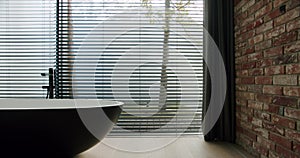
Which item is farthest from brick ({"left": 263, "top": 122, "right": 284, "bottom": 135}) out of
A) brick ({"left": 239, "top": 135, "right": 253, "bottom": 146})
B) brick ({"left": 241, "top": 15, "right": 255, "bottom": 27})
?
brick ({"left": 241, "top": 15, "right": 255, "bottom": 27})

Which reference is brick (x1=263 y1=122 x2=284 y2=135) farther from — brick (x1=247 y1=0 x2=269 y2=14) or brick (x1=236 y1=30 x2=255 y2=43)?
brick (x1=247 y1=0 x2=269 y2=14)

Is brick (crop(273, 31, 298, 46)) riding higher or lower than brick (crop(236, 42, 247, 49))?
lower

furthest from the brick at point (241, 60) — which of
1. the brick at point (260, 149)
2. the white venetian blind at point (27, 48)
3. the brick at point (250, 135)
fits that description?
the white venetian blind at point (27, 48)

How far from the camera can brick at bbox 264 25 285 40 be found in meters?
1.89

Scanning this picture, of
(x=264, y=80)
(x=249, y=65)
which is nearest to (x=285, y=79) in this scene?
(x=264, y=80)

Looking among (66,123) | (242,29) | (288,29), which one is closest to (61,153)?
(66,123)

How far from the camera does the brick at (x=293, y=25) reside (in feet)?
5.54

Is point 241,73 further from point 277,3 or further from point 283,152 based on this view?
point 283,152

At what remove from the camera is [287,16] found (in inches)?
71.1

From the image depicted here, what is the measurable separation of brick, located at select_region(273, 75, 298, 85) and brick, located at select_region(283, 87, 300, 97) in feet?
0.11

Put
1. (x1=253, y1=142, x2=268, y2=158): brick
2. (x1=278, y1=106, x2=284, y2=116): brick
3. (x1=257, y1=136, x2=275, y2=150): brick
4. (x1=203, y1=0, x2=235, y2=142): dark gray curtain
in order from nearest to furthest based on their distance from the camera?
(x1=278, y1=106, x2=284, y2=116): brick < (x1=257, y1=136, x2=275, y2=150): brick < (x1=253, y1=142, x2=268, y2=158): brick < (x1=203, y1=0, x2=235, y2=142): dark gray curtain

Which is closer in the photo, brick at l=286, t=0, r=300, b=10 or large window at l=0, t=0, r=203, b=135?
brick at l=286, t=0, r=300, b=10

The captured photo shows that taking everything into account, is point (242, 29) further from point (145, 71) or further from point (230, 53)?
point (145, 71)

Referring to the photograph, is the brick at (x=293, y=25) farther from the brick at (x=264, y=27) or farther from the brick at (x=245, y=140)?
the brick at (x=245, y=140)
